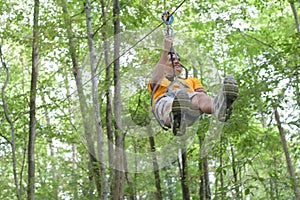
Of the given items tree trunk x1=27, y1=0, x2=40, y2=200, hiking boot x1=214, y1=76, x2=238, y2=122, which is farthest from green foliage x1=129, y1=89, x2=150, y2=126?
tree trunk x1=27, y1=0, x2=40, y2=200

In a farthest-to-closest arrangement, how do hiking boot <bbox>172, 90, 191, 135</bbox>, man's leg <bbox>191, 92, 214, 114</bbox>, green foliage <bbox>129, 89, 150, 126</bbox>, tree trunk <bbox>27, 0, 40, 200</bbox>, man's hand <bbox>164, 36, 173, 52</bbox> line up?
tree trunk <bbox>27, 0, 40, 200</bbox>
green foliage <bbox>129, 89, 150, 126</bbox>
man's hand <bbox>164, 36, 173, 52</bbox>
man's leg <bbox>191, 92, 214, 114</bbox>
hiking boot <bbox>172, 90, 191, 135</bbox>

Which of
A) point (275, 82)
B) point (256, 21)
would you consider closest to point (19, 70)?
point (256, 21)

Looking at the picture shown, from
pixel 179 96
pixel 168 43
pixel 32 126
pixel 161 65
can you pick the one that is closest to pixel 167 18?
pixel 168 43

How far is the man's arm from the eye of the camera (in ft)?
10.8

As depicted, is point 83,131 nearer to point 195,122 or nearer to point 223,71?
point 195,122

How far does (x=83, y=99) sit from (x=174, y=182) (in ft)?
34.3

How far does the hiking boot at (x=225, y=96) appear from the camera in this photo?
311 cm

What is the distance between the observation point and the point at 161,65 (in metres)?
3.28

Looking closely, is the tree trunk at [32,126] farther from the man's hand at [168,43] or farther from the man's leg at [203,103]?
the man's leg at [203,103]

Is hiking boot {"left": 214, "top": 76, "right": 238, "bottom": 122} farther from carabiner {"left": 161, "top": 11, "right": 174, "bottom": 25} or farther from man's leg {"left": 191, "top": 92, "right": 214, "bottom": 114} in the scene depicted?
carabiner {"left": 161, "top": 11, "right": 174, "bottom": 25}

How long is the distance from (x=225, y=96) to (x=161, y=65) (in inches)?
18.8

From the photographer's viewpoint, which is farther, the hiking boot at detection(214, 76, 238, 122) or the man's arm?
the man's arm

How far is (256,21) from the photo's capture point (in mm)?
12070

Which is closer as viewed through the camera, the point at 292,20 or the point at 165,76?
the point at 165,76
